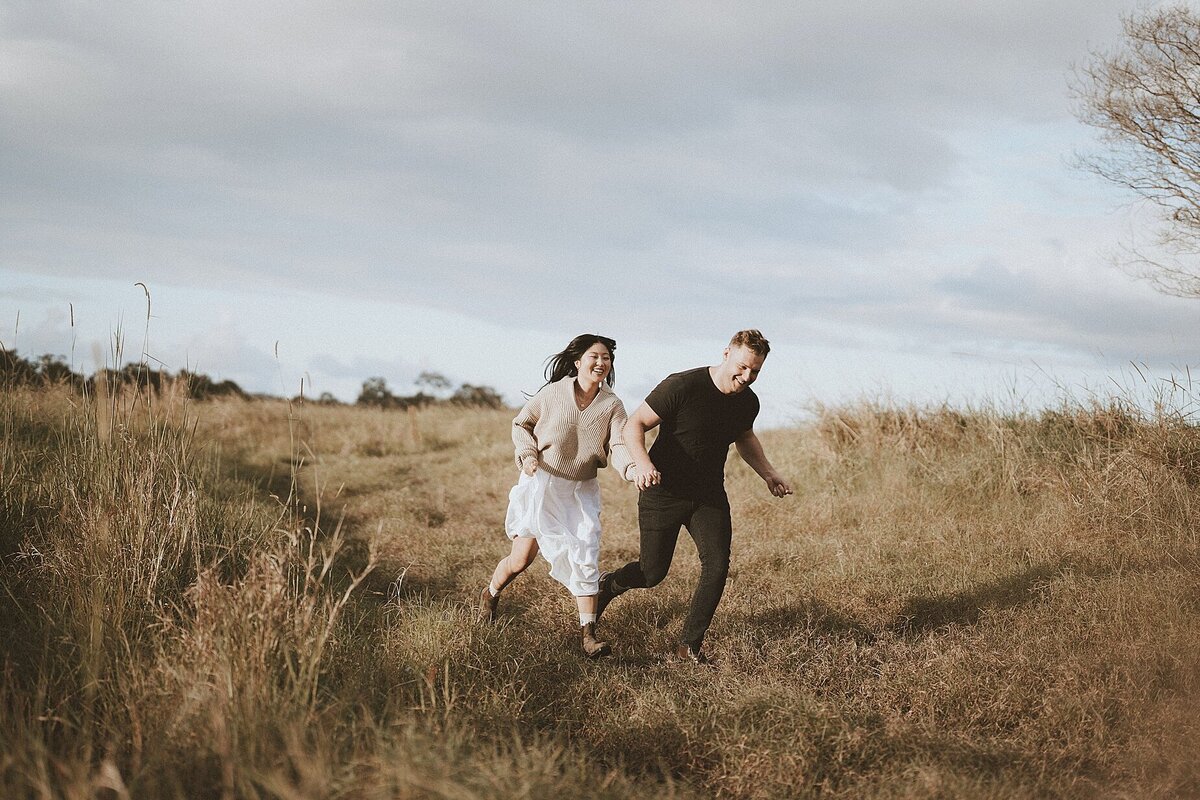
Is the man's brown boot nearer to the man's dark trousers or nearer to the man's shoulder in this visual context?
the man's dark trousers

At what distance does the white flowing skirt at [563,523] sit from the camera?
17.9 feet

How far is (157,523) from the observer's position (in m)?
4.97

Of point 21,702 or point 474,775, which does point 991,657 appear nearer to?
point 474,775

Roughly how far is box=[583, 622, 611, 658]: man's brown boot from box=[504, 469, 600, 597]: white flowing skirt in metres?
0.22

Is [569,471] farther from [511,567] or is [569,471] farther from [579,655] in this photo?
[579,655]

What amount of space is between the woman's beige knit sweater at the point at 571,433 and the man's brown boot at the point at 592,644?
0.96 m

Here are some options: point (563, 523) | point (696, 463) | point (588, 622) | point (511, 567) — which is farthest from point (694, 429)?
point (511, 567)

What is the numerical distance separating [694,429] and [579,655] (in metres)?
1.60

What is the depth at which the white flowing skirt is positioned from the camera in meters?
5.46

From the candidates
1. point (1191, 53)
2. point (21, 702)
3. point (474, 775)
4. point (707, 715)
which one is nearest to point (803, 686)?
point (707, 715)

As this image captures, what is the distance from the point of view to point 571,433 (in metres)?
5.53

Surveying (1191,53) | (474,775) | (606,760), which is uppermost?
(1191,53)

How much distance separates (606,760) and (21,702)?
2.55 metres

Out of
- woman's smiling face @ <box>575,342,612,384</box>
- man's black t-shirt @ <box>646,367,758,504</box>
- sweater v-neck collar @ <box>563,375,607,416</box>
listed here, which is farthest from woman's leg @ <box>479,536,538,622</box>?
woman's smiling face @ <box>575,342,612,384</box>
